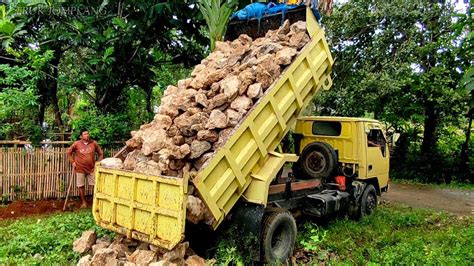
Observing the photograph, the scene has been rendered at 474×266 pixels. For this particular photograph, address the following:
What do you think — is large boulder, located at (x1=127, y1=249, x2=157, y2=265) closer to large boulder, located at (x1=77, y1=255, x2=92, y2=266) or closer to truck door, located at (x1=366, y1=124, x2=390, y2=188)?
large boulder, located at (x1=77, y1=255, x2=92, y2=266)

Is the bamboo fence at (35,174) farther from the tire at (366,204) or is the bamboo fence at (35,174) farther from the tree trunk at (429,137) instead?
the tree trunk at (429,137)

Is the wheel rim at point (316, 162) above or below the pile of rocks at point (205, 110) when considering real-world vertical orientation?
below

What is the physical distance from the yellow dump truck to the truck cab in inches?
1.6

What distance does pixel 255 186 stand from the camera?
4641 millimetres

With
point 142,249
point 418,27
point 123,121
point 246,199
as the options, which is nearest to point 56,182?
point 123,121

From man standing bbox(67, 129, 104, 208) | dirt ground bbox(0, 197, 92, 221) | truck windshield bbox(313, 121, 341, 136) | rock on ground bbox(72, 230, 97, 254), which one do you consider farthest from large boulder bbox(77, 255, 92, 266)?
truck windshield bbox(313, 121, 341, 136)

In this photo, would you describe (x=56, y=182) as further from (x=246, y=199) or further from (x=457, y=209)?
(x=457, y=209)

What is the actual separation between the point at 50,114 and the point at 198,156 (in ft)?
39.9

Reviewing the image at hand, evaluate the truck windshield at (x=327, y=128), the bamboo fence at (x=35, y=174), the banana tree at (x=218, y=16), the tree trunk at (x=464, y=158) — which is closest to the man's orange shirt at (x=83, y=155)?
the bamboo fence at (x=35, y=174)

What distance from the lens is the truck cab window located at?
7.67 m

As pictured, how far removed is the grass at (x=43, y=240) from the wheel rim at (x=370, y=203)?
5.22m

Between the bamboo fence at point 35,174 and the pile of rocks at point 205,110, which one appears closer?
the pile of rocks at point 205,110

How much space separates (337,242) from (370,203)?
2278mm

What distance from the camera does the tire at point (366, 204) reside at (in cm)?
723
